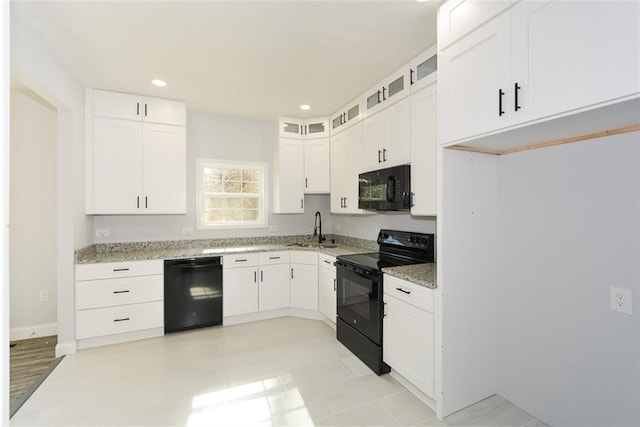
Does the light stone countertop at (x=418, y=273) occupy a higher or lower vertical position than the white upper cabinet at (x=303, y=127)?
lower

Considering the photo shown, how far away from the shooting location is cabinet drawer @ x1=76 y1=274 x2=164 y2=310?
3.02 m

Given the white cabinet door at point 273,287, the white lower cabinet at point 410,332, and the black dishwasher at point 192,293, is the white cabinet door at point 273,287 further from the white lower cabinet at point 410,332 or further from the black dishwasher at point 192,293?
the white lower cabinet at point 410,332

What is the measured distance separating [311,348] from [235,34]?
2.94m

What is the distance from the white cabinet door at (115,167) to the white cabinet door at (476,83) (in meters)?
3.34

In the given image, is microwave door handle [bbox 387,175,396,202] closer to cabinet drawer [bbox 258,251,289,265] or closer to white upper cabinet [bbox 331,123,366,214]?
white upper cabinet [bbox 331,123,366,214]

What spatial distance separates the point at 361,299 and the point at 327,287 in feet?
2.92

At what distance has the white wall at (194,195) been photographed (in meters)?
3.76

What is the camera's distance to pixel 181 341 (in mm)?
3227

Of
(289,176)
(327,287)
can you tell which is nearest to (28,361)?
(327,287)

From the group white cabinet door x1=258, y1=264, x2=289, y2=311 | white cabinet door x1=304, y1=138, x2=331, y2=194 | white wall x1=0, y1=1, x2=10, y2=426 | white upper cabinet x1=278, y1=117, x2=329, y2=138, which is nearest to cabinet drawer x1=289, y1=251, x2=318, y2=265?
white cabinet door x1=258, y1=264, x2=289, y2=311

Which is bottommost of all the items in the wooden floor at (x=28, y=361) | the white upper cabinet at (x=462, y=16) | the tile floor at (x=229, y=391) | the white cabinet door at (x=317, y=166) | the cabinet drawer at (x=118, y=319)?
the wooden floor at (x=28, y=361)

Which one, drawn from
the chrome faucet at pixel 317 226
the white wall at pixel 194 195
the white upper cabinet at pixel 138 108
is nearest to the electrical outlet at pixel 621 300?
the chrome faucet at pixel 317 226

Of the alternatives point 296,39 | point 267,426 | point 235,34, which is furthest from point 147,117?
point 267,426

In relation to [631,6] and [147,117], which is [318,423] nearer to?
[631,6]
